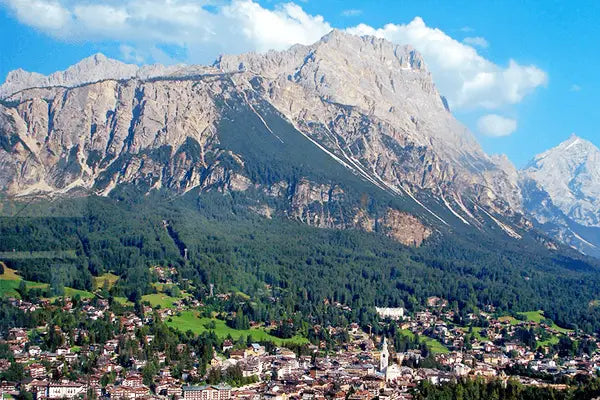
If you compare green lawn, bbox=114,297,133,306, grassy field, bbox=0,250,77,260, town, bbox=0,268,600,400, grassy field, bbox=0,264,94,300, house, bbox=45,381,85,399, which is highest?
grassy field, bbox=0,250,77,260

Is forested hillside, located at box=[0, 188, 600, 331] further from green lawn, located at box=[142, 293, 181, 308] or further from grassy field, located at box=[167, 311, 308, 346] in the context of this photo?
grassy field, located at box=[167, 311, 308, 346]

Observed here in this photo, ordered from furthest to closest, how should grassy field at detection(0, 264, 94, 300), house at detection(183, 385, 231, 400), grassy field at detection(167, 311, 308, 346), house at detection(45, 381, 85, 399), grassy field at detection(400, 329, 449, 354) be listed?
grassy field at detection(400, 329, 449, 354) → grassy field at detection(167, 311, 308, 346) → grassy field at detection(0, 264, 94, 300) → house at detection(183, 385, 231, 400) → house at detection(45, 381, 85, 399)

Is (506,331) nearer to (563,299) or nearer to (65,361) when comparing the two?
(563,299)

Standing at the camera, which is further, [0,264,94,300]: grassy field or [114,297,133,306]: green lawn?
[114,297,133,306]: green lawn

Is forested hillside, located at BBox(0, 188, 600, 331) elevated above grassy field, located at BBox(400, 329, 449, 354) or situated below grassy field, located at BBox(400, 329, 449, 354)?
above

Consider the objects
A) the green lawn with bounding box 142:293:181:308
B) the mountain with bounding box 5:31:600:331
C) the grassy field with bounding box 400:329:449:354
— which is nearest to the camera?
the grassy field with bounding box 400:329:449:354

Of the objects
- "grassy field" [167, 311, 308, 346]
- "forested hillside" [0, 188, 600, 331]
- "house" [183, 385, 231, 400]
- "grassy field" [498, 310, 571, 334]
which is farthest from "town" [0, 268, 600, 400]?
"forested hillside" [0, 188, 600, 331]

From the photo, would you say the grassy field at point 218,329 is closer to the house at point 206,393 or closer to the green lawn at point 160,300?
the green lawn at point 160,300
